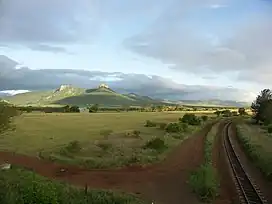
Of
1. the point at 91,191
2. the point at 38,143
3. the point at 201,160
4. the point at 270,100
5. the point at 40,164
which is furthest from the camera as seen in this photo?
the point at 270,100

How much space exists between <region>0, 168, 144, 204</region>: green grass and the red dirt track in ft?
8.35

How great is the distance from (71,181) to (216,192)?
9390 mm

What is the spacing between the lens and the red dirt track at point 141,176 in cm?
2277

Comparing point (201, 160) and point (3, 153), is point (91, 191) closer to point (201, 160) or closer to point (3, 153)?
point (201, 160)

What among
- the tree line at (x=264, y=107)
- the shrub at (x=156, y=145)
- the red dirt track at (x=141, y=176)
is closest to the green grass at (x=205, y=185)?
the red dirt track at (x=141, y=176)

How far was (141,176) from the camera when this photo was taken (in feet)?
92.4

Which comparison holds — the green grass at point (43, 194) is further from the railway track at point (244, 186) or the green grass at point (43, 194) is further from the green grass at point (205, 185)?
the railway track at point (244, 186)

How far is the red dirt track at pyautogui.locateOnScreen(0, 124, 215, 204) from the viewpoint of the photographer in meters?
22.8

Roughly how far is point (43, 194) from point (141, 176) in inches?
555

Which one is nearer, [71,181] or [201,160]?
[71,181]

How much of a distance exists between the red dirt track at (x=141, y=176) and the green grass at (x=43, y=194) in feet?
8.35

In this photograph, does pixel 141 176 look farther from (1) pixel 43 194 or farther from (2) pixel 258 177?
(1) pixel 43 194

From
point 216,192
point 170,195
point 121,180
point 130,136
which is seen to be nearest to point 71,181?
point 121,180

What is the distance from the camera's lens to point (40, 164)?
105 ft
